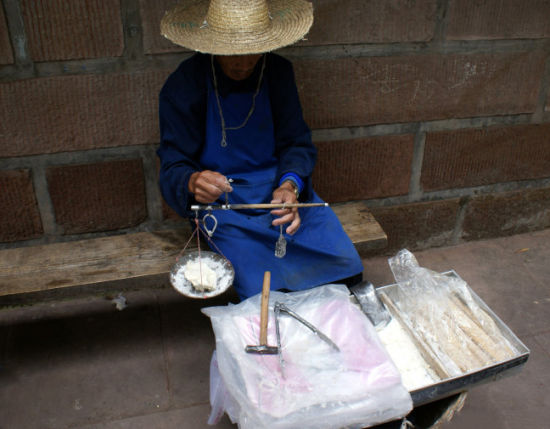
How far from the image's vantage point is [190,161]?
224cm

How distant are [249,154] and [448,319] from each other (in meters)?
1.11

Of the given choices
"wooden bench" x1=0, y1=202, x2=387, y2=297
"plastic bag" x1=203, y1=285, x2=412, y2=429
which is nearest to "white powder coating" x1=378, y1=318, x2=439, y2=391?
"plastic bag" x1=203, y1=285, x2=412, y2=429

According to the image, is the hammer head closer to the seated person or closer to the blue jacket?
the seated person

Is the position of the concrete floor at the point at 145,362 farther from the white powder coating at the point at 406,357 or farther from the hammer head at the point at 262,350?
the hammer head at the point at 262,350

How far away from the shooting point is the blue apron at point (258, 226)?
2.18 meters

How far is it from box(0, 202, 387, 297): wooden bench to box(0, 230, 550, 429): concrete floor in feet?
1.68

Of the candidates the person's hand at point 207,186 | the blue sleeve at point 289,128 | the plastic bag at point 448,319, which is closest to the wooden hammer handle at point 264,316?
the person's hand at point 207,186

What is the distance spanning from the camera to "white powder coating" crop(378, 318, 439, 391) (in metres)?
1.75

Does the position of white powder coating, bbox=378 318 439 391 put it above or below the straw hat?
below

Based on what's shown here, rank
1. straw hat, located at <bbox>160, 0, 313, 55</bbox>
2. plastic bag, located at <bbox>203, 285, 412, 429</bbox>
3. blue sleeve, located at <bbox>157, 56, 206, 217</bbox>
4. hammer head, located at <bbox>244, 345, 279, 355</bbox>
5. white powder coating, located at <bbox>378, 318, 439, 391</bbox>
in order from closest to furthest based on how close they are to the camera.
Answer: plastic bag, located at <bbox>203, 285, 412, 429</bbox>
hammer head, located at <bbox>244, 345, 279, 355</bbox>
white powder coating, located at <bbox>378, 318, 439, 391</bbox>
straw hat, located at <bbox>160, 0, 313, 55</bbox>
blue sleeve, located at <bbox>157, 56, 206, 217</bbox>

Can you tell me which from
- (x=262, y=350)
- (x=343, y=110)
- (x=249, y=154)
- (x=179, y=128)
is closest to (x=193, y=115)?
(x=179, y=128)

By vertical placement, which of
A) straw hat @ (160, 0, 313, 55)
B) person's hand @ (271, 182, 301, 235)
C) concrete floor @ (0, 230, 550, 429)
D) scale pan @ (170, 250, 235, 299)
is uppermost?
straw hat @ (160, 0, 313, 55)

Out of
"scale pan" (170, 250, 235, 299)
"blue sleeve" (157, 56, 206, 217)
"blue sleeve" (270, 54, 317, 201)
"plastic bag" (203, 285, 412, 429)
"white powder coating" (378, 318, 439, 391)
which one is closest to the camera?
"plastic bag" (203, 285, 412, 429)

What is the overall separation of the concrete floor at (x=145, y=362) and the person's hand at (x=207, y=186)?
929 mm
